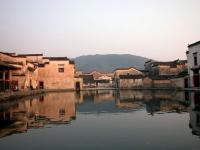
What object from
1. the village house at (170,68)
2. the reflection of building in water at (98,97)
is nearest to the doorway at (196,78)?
the reflection of building in water at (98,97)

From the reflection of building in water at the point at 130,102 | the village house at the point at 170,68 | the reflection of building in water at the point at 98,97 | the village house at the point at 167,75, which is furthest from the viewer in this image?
the village house at the point at 170,68

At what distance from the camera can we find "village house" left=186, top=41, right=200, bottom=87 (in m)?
45.6

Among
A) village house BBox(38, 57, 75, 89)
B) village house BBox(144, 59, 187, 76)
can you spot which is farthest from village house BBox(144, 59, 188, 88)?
village house BBox(38, 57, 75, 89)

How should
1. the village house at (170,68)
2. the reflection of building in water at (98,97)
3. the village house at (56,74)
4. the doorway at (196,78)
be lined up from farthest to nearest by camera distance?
the village house at (170,68) → the village house at (56,74) → the doorway at (196,78) → the reflection of building in water at (98,97)

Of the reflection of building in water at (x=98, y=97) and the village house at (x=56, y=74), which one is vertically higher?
the village house at (x=56, y=74)

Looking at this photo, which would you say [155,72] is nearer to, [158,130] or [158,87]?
→ [158,87]

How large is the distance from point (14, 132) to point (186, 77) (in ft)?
141

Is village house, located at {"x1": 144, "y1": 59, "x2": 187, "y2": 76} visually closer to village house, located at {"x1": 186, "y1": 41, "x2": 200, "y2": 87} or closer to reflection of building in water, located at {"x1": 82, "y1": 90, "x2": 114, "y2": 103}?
village house, located at {"x1": 186, "y1": 41, "x2": 200, "y2": 87}

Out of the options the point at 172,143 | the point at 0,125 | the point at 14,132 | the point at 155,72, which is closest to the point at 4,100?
the point at 0,125

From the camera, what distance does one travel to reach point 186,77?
50.3m

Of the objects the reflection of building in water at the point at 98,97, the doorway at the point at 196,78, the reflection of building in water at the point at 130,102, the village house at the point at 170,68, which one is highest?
the village house at the point at 170,68

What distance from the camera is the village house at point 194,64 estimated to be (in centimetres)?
4562

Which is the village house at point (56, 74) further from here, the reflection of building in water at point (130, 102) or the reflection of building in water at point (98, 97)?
the reflection of building in water at point (130, 102)

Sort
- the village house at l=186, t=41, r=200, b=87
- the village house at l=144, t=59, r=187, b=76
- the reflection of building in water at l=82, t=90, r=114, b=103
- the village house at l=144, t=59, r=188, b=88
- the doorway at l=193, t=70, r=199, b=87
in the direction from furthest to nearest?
the village house at l=144, t=59, r=187, b=76
the village house at l=144, t=59, r=188, b=88
the doorway at l=193, t=70, r=199, b=87
the village house at l=186, t=41, r=200, b=87
the reflection of building in water at l=82, t=90, r=114, b=103
